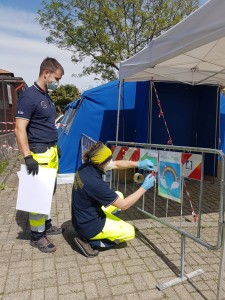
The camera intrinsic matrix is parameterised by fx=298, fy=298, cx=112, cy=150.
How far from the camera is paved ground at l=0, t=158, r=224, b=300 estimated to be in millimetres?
2641

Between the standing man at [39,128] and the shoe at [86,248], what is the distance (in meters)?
0.31

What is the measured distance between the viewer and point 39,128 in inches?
129

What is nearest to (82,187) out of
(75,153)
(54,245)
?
(54,245)

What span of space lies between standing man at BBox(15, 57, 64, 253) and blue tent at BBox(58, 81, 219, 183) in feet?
Result: 10.4

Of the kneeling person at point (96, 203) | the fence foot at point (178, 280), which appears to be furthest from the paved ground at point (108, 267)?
the kneeling person at point (96, 203)

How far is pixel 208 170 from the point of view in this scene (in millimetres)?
7242

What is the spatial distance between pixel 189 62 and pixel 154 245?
3.11 metres

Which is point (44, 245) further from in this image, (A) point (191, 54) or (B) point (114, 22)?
(B) point (114, 22)

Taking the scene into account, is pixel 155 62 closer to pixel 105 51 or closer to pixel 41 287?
pixel 41 287

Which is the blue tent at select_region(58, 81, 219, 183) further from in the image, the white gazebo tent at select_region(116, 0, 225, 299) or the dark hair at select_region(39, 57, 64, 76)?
the dark hair at select_region(39, 57, 64, 76)

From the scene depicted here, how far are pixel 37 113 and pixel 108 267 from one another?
1.77 m

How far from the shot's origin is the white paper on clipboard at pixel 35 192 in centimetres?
315

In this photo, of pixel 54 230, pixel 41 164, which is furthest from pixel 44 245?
pixel 41 164

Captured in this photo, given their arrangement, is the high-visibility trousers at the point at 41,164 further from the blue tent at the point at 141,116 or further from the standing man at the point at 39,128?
the blue tent at the point at 141,116
